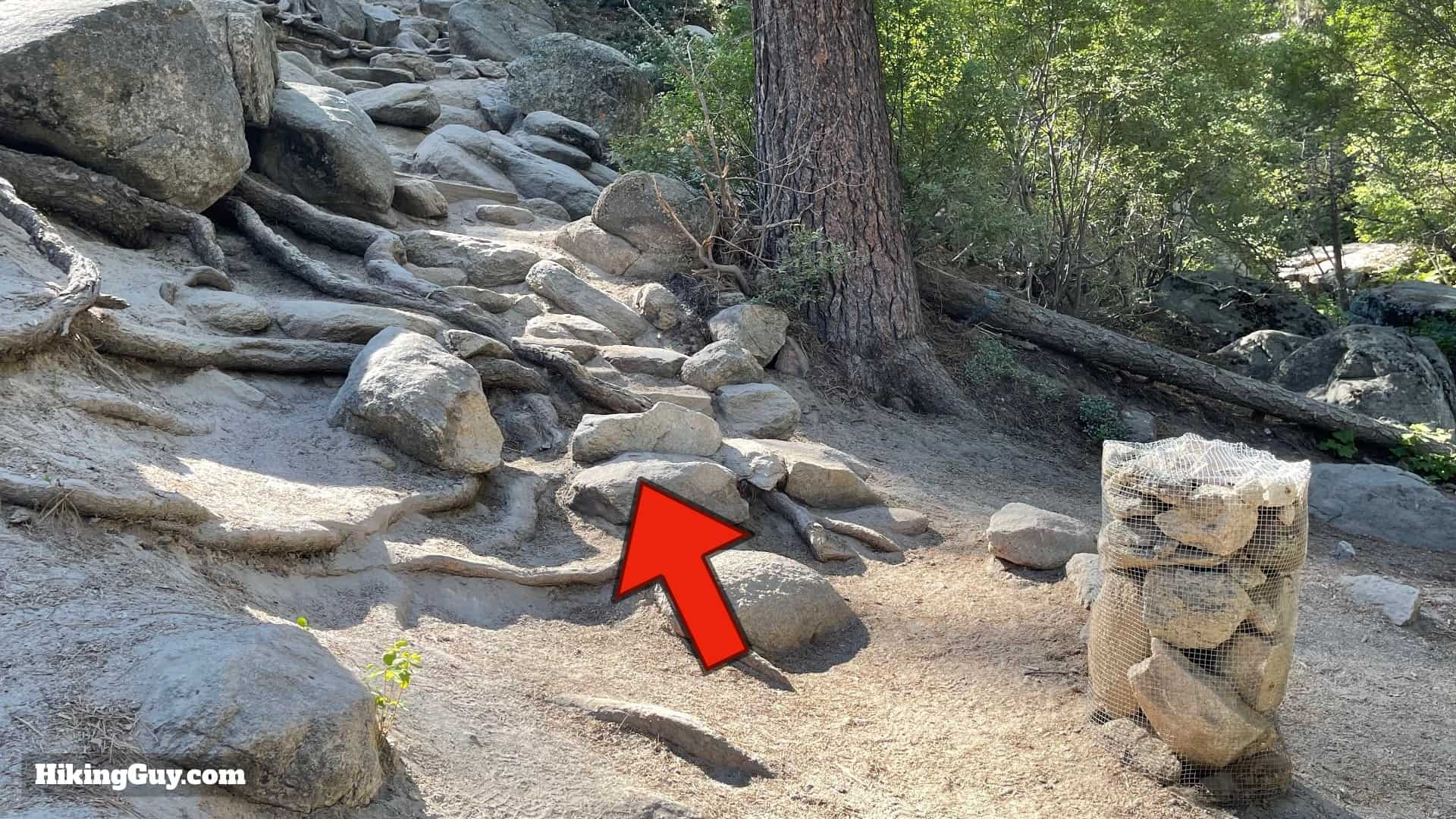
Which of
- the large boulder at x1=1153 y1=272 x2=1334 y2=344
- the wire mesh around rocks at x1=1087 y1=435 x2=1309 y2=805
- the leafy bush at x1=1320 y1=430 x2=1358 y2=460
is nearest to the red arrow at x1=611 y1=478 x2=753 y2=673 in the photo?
the wire mesh around rocks at x1=1087 y1=435 x2=1309 y2=805

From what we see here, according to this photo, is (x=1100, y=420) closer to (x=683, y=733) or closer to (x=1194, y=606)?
(x=1194, y=606)

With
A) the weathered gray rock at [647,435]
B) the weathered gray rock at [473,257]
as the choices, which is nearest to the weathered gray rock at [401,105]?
the weathered gray rock at [473,257]

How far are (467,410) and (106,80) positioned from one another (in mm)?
3202

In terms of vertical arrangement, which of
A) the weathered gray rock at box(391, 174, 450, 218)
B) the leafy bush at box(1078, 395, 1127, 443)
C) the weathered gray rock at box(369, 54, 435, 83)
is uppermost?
the weathered gray rock at box(369, 54, 435, 83)

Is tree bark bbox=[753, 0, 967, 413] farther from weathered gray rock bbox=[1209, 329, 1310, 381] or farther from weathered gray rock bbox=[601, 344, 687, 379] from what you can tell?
weathered gray rock bbox=[1209, 329, 1310, 381]

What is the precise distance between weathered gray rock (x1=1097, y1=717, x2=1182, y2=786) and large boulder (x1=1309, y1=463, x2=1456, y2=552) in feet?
15.5

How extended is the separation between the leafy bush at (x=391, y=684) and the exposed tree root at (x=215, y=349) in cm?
248

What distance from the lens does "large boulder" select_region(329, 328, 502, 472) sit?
17.5 ft

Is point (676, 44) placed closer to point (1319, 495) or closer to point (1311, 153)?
point (1319, 495)

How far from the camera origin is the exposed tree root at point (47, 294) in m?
4.39

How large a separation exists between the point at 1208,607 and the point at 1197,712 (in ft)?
1.35

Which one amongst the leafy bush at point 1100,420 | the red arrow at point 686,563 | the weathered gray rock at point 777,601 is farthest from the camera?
the leafy bush at point 1100,420

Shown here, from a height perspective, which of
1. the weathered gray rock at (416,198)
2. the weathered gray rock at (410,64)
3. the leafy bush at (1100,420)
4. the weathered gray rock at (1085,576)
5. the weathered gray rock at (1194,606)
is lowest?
the leafy bush at (1100,420)

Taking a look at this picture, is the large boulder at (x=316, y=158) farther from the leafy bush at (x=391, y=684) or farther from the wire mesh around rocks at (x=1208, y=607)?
the wire mesh around rocks at (x=1208, y=607)
